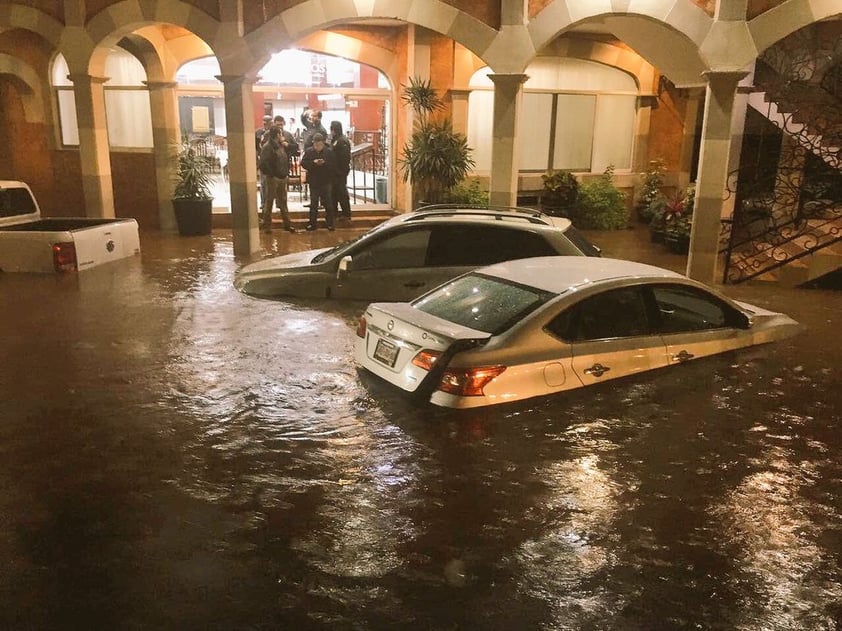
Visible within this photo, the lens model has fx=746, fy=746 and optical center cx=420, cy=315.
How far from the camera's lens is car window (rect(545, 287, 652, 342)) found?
6.22 meters

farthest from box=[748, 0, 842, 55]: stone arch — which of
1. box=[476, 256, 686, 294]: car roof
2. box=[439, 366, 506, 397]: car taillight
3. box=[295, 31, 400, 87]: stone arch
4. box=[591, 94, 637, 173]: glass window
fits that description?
box=[295, 31, 400, 87]: stone arch

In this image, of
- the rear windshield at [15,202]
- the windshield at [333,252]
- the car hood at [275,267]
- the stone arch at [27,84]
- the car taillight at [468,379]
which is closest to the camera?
the car taillight at [468,379]

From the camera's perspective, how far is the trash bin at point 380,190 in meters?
18.8

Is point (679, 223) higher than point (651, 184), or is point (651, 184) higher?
point (651, 184)

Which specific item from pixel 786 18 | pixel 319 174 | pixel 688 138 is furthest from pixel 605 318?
pixel 688 138

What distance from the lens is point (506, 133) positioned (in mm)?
12398

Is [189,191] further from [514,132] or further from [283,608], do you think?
[283,608]

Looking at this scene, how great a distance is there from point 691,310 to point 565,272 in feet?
5.37

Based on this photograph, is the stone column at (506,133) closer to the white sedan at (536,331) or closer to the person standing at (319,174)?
the person standing at (319,174)

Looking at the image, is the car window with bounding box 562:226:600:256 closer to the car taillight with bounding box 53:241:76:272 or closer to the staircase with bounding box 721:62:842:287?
the staircase with bounding box 721:62:842:287

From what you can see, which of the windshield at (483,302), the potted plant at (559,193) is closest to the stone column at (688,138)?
the potted plant at (559,193)

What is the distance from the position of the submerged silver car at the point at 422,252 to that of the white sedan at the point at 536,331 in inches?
56.4

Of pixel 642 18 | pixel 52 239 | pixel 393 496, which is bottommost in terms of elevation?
pixel 393 496

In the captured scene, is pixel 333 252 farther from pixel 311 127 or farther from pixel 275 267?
pixel 311 127
